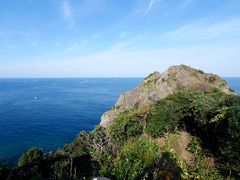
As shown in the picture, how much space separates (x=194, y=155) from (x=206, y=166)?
1657 millimetres

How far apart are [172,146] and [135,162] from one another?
5014 mm

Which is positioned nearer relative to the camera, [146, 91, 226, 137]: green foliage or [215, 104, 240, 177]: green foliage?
[215, 104, 240, 177]: green foliage

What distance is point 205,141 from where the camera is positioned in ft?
41.1

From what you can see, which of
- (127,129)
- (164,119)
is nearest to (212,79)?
(164,119)

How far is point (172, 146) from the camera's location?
11938 millimetres

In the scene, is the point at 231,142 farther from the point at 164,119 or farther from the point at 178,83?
the point at 178,83

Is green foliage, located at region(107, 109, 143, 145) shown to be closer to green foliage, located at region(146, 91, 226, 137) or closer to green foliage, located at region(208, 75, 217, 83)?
green foliage, located at region(146, 91, 226, 137)

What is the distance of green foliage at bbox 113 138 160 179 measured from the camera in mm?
6809

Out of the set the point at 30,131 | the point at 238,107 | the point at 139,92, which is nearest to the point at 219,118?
the point at 238,107

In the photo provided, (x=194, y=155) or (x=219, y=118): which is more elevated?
(x=219, y=118)

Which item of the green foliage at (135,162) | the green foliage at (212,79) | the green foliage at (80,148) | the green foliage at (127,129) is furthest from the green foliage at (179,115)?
the green foliage at (212,79)

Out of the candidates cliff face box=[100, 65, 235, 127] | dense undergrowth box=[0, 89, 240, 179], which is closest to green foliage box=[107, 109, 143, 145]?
dense undergrowth box=[0, 89, 240, 179]

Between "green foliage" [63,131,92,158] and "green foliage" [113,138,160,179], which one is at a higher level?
"green foliage" [113,138,160,179]

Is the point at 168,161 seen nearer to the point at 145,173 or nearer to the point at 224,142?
the point at 145,173
